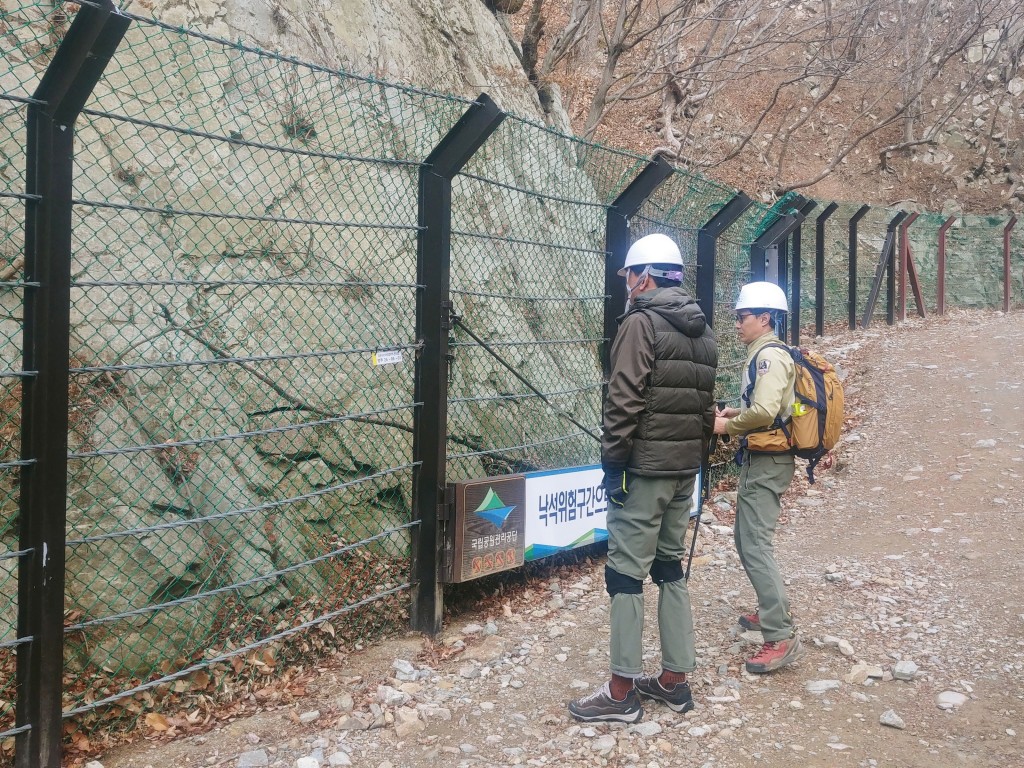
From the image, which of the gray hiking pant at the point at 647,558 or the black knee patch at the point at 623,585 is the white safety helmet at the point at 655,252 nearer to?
the gray hiking pant at the point at 647,558

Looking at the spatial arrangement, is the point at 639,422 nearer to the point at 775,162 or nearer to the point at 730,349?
the point at 730,349

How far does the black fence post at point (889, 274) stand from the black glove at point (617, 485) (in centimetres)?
1169

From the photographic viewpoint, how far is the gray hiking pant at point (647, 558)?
12.3ft

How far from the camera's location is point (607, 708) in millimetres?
3750

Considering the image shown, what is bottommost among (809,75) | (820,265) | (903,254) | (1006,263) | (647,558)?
(647,558)

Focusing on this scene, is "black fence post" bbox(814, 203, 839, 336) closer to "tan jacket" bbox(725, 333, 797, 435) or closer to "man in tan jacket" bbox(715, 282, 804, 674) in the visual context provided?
"man in tan jacket" bbox(715, 282, 804, 674)

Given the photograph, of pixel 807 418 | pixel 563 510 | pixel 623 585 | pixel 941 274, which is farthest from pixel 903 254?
pixel 623 585

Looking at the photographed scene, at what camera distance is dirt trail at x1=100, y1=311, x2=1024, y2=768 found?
352 cm

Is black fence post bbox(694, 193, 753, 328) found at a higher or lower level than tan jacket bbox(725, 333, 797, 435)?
higher

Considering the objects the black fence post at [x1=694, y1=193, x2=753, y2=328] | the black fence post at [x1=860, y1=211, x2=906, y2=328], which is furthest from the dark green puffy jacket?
the black fence post at [x1=860, y1=211, x2=906, y2=328]

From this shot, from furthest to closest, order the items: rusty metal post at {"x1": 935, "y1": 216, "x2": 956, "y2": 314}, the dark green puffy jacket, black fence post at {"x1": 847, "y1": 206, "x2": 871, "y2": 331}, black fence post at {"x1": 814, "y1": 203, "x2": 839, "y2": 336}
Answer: rusty metal post at {"x1": 935, "y1": 216, "x2": 956, "y2": 314} → black fence post at {"x1": 847, "y1": 206, "x2": 871, "y2": 331} → black fence post at {"x1": 814, "y1": 203, "x2": 839, "y2": 336} → the dark green puffy jacket

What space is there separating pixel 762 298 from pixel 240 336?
271cm

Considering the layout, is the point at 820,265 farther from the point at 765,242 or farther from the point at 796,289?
the point at 765,242

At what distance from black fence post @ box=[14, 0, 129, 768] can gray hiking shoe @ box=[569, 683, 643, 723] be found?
1983 millimetres
